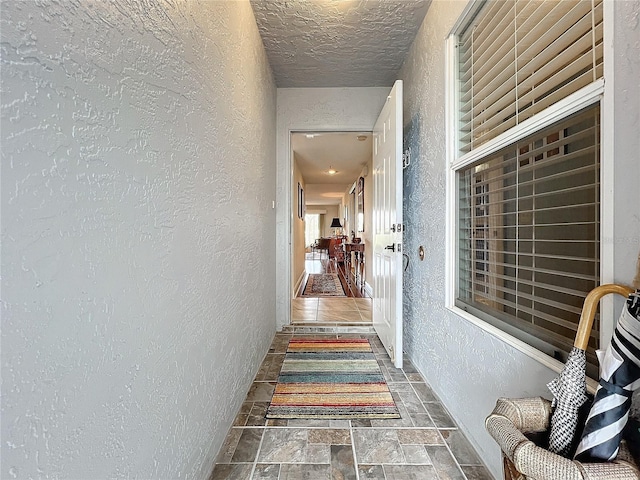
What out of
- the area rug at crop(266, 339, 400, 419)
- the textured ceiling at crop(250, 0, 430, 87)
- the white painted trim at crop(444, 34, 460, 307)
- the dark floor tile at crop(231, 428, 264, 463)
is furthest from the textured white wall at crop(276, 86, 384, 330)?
the dark floor tile at crop(231, 428, 264, 463)

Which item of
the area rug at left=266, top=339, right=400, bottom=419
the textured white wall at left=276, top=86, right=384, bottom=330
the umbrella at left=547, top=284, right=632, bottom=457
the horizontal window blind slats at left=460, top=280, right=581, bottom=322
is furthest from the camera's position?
the textured white wall at left=276, top=86, right=384, bottom=330

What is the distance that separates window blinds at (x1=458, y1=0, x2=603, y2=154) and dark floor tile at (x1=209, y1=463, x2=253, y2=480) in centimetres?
184

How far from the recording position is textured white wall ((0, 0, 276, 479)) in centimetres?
51

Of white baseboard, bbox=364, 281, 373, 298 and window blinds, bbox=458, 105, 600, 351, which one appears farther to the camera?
white baseboard, bbox=364, 281, 373, 298

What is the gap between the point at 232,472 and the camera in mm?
1365

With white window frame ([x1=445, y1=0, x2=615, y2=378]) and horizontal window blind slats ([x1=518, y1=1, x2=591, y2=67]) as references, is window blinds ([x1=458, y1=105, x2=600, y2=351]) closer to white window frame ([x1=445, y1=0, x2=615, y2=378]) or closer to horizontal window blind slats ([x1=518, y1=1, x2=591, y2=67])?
white window frame ([x1=445, y1=0, x2=615, y2=378])

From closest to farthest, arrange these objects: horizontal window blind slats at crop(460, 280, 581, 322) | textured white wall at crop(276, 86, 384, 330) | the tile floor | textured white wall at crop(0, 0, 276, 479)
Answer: textured white wall at crop(0, 0, 276, 479) → horizontal window blind slats at crop(460, 280, 581, 322) → textured white wall at crop(276, 86, 384, 330) → the tile floor

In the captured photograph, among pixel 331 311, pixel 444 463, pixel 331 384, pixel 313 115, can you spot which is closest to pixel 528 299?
pixel 444 463

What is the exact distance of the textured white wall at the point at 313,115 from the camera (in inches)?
126

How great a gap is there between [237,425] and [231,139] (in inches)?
59.2

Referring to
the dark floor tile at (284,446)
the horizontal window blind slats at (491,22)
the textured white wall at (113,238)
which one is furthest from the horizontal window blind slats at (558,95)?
the dark floor tile at (284,446)

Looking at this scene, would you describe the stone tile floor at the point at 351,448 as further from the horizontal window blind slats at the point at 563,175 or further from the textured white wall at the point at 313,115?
the textured white wall at the point at 313,115

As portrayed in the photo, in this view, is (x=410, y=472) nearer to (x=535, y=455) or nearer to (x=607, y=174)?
(x=535, y=455)

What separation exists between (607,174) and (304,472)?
1.52 metres
